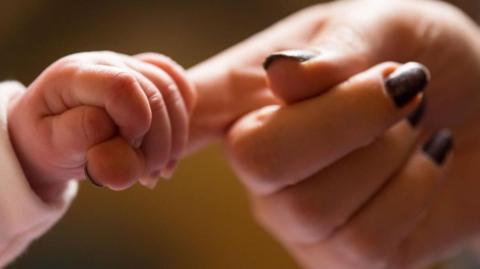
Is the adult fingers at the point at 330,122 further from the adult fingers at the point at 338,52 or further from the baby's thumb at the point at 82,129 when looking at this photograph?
the baby's thumb at the point at 82,129

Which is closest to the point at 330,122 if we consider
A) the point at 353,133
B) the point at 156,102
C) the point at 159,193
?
the point at 353,133

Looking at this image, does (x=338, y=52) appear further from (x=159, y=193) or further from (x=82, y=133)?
(x=159, y=193)

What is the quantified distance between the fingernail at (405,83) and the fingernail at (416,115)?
63 millimetres

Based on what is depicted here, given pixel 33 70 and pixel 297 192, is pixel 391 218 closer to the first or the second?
pixel 297 192

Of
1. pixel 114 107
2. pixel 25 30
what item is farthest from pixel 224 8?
pixel 114 107

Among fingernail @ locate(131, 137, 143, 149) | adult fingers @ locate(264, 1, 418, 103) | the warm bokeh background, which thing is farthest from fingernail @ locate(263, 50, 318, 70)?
the warm bokeh background

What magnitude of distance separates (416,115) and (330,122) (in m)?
0.10

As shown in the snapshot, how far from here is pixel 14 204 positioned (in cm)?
37

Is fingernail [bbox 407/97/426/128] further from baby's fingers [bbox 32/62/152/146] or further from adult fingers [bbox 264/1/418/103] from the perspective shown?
baby's fingers [bbox 32/62/152/146]

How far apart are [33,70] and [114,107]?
15cm

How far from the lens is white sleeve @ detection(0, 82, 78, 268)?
36 centimetres

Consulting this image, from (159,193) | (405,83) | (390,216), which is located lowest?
(159,193)

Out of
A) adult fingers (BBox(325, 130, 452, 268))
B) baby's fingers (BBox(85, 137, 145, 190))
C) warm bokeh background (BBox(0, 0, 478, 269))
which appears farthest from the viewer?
warm bokeh background (BBox(0, 0, 478, 269))

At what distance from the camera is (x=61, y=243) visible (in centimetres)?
66
